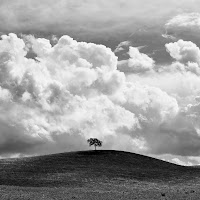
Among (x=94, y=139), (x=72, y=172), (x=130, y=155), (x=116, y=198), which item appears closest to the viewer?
(x=116, y=198)

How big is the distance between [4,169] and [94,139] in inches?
1562

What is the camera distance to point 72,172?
79312 millimetres

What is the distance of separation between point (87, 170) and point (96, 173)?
4317 millimetres

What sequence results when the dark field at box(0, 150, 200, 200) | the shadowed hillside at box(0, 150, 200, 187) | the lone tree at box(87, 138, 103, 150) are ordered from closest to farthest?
the dark field at box(0, 150, 200, 200), the shadowed hillside at box(0, 150, 200, 187), the lone tree at box(87, 138, 103, 150)

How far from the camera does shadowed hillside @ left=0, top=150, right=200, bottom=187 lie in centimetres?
6994

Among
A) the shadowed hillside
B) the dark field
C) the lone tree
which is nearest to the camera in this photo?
the dark field

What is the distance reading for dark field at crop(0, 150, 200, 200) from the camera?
61.7 metres

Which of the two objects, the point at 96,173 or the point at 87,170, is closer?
the point at 96,173

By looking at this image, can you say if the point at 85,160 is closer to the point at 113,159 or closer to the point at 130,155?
the point at 113,159

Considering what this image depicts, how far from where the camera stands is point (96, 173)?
7900cm

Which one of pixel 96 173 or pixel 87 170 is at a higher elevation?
pixel 87 170

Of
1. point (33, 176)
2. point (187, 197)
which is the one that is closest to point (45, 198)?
point (187, 197)

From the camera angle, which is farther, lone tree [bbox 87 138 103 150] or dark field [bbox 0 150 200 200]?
lone tree [bbox 87 138 103 150]

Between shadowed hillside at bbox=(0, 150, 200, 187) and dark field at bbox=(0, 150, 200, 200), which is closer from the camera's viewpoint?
dark field at bbox=(0, 150, 200, 200)
